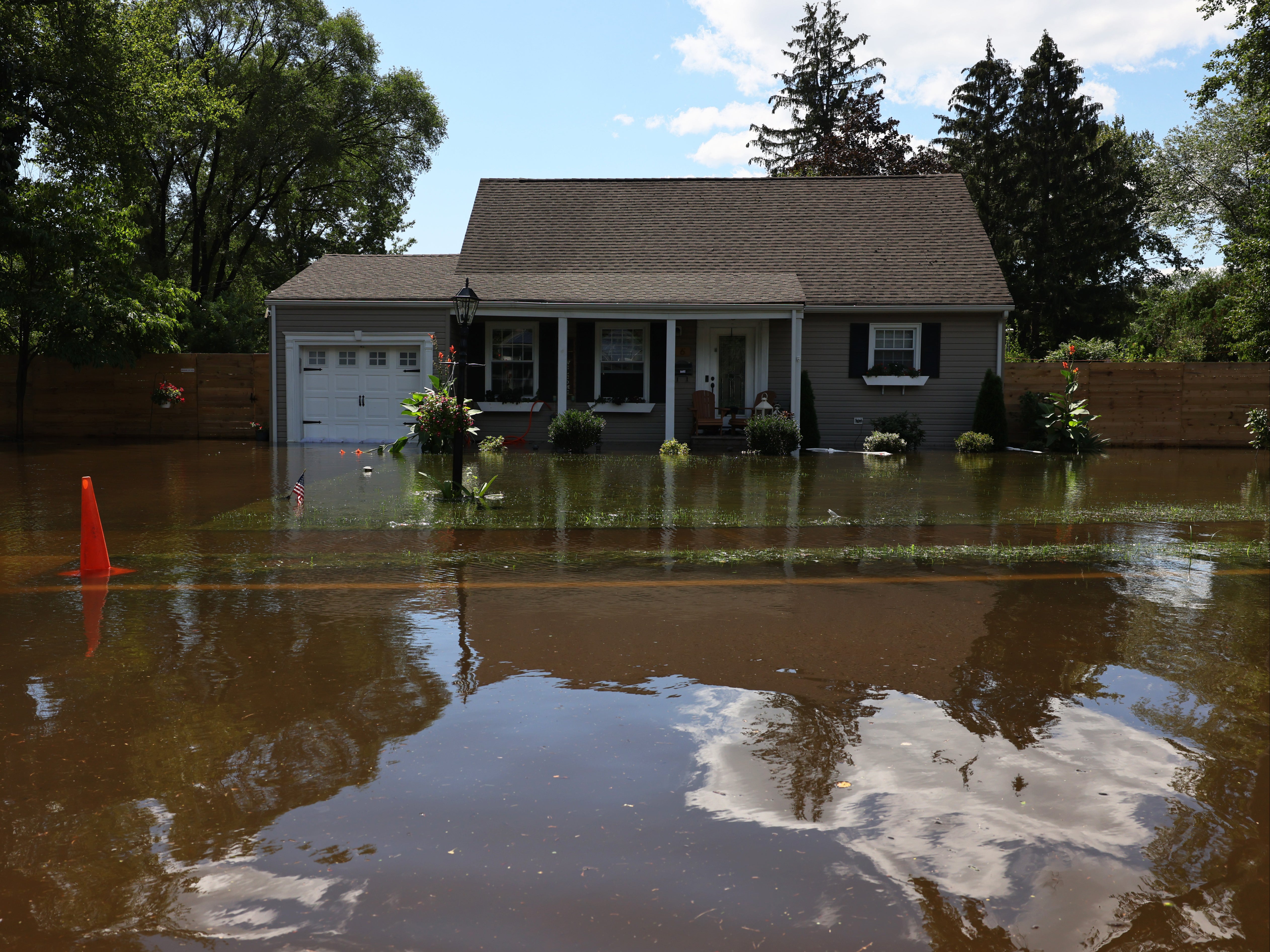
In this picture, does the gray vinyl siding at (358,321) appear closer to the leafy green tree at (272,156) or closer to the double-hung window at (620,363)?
the double-hung window at (620,363)

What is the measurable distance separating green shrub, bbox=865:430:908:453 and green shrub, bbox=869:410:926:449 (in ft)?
2.39

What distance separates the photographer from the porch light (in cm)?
1003

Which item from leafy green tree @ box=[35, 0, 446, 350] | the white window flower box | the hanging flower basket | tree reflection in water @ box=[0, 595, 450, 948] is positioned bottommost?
tree reflection in water @ box=[0, 595, 450, 948]

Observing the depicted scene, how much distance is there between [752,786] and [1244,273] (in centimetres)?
2140

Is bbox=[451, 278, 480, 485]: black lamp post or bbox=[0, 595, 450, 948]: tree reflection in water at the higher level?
bbox=[451, 278, 480, 485]: black lamp post

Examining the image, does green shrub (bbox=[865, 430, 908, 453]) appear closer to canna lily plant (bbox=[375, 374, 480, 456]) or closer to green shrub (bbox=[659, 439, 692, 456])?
green shrub (bbox=[659, 439, 692, 456])

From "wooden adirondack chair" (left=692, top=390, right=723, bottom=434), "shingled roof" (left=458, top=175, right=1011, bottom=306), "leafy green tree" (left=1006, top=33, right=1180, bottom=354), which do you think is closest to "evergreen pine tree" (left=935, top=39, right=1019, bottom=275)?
"leafy green tree" (left=1006, top=33, right=1180, bottom=354)

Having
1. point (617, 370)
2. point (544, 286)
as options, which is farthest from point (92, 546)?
point (617, 370)

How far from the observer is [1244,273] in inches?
792

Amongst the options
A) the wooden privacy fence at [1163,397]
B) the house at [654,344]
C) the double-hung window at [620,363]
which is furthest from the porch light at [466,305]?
the wooden privacy fence at [1163,397]

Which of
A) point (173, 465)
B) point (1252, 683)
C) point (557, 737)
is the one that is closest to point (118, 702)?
point (557, 737)

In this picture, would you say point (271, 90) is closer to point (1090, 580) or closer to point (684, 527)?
point (684, 527)

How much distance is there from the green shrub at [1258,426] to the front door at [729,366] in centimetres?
951

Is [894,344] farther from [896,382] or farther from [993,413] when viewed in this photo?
[993,413]
